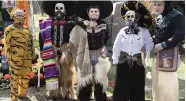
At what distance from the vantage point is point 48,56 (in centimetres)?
524

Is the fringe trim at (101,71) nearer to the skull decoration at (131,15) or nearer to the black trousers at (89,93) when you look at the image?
the black trousers at (89,93)

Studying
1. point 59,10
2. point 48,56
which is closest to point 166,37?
point 59,10

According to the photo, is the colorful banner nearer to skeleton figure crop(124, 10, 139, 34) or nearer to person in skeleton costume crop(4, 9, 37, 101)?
person in skeleton costume crop(4, 9, 37, 101)

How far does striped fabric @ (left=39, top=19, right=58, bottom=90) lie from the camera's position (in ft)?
17.1

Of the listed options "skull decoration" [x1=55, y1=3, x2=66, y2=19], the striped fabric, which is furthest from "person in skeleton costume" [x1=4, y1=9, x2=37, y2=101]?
"skull decoration" [x1=55, y1=3, x2=66, y2=19]

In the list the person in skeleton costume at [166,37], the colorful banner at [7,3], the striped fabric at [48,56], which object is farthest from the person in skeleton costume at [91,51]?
the colorful banner at [7,3]

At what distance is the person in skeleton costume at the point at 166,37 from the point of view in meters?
4.38

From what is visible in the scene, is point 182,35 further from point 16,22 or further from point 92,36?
point 16,22

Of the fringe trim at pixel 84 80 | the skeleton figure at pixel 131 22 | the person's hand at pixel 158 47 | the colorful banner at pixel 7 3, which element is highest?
the colorful banner at pixel 7 3

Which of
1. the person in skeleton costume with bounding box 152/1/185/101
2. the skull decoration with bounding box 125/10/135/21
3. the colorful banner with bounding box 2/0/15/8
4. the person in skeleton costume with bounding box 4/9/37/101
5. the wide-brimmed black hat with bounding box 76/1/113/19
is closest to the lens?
the person in skeleton costume with bounding box 152/1/185/101

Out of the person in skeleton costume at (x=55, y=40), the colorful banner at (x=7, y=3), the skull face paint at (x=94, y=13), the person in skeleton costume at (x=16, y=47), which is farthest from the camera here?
the colorful banner at (x=7, y=3)

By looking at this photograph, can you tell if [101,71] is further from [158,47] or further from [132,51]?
[158,47]

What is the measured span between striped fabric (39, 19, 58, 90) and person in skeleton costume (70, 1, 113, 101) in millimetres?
494

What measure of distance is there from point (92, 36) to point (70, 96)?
1.34 meters
